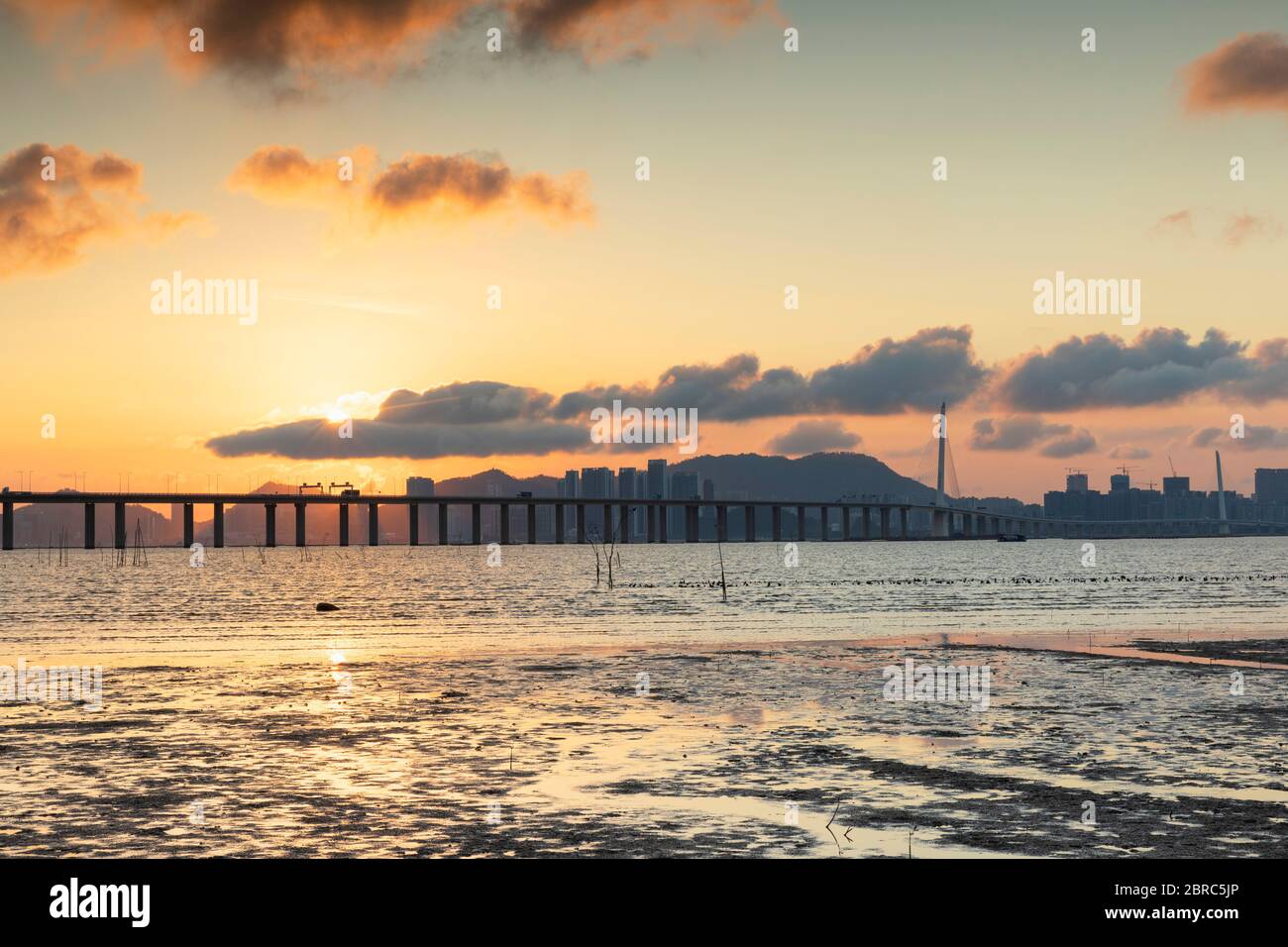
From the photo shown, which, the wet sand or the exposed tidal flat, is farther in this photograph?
the exposed tidal flat

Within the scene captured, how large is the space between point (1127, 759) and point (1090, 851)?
7467mm

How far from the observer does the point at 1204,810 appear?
55.8 ft

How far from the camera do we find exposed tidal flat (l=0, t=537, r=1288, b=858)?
15.9 meters

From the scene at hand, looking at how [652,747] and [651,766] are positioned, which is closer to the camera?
[651,766]

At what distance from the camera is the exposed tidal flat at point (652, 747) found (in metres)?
15.9

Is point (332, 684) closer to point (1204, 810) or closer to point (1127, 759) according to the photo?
point (1127, 759)

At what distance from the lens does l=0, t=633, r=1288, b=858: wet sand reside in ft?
51.3

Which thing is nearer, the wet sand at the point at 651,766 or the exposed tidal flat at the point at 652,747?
the wet sand at the point at 651,766

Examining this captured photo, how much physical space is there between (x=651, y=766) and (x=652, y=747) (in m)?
2.21

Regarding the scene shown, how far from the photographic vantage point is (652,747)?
23.5 m

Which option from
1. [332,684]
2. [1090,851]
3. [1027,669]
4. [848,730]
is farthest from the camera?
[1027,669]

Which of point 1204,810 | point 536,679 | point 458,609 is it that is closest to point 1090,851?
point 1204,810

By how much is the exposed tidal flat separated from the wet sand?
0.08 m

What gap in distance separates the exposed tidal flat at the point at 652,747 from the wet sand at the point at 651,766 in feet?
0.27
